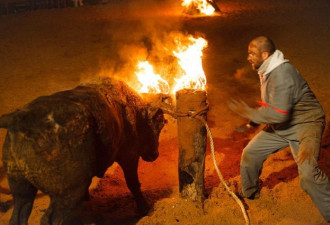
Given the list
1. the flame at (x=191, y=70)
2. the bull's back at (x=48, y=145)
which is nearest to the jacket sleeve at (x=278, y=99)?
the flame at (x=191, y=70)

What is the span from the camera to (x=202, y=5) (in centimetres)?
1788

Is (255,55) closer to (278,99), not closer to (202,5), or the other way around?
(278,99)

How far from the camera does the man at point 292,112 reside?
413cm

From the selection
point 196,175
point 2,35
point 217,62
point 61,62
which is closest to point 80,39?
point 61,62

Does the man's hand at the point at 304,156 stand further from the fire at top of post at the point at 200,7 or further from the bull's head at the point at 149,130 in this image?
the fire at top of post at the point at 200,7

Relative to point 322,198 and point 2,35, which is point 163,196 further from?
point 2,35

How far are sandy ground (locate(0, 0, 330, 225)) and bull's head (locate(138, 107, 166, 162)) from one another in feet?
2.44

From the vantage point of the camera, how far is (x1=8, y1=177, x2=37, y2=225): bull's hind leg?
3.25m

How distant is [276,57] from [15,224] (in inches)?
137

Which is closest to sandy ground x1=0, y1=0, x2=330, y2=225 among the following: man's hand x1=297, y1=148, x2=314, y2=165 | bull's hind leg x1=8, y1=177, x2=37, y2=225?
man's hand x1=297, y1=148, x2=314, y2=165

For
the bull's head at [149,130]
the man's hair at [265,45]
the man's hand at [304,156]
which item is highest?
the man's hair at [265,45]

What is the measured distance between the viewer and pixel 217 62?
11602mm

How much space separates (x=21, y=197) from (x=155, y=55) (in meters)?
8.86

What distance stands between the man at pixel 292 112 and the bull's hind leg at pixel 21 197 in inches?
100
